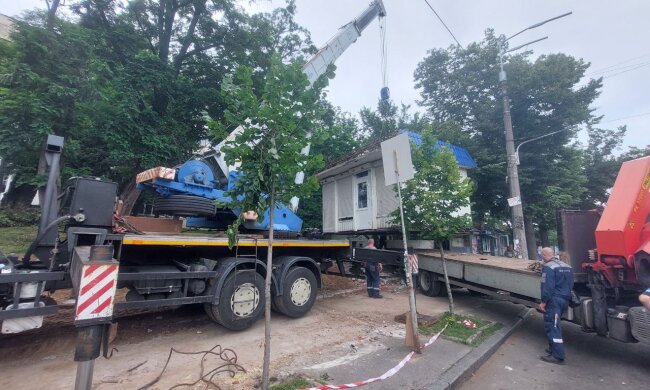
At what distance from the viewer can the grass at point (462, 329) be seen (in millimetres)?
5498

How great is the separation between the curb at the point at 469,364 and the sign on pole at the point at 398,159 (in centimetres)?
286

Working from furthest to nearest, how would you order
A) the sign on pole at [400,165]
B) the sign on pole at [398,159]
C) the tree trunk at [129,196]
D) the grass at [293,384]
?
1. the tree trunk at [129,196]
2. the sign on pole at [398,159]
3. the sign on pole at [400,165]
4. the grass at [293,384]

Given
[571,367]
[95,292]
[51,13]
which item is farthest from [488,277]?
[51,13]

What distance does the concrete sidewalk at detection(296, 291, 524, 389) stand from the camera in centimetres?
387

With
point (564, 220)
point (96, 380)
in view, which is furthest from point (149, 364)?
point (564, 220)

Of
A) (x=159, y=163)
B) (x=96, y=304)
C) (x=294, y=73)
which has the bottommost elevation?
(x=96, y=304)

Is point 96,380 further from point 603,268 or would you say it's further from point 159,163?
point 159,163

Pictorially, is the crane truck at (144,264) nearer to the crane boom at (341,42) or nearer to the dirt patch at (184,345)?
the dirt patch at (184,345)

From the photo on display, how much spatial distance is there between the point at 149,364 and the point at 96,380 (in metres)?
0.64

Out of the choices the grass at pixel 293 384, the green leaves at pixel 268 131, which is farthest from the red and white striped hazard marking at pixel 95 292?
the grass at pixel 293 384

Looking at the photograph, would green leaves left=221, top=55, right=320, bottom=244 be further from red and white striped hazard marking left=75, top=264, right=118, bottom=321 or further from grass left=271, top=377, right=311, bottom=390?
grass left=271, top=377, right=311, bottom=390

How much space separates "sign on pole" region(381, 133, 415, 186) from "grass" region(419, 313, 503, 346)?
2925 millimetres

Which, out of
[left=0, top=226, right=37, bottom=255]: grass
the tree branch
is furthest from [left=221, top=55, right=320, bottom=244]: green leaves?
the tree branch

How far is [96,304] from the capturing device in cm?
264
